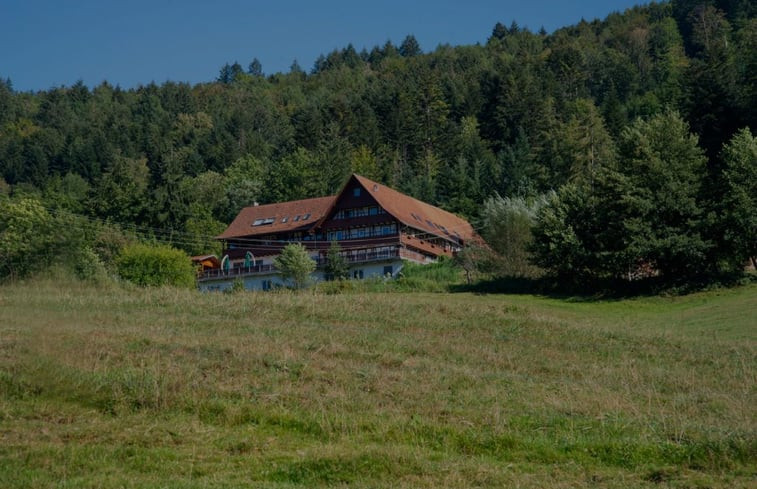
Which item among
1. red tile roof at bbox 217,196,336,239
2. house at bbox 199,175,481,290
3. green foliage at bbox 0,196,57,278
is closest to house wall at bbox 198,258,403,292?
house at bbox 199,175,481,290

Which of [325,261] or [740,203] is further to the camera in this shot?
[325,261]

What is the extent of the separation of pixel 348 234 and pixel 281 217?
24.5 feet

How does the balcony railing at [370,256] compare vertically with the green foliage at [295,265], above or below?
above

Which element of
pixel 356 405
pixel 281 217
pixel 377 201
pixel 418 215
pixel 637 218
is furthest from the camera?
pixel 281 217

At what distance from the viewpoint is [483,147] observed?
4673 inches

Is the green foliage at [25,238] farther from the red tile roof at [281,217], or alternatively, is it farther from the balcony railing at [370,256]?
the balcony railing at [370,256]

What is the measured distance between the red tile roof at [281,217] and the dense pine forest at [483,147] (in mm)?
8984

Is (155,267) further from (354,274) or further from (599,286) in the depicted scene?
(599,286)

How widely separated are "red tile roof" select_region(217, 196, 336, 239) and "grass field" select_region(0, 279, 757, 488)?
48.5 m

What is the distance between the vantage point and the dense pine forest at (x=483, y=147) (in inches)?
2066

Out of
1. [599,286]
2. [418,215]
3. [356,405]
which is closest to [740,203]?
[599,286]

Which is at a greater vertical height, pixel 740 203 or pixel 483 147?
pixel 483 147

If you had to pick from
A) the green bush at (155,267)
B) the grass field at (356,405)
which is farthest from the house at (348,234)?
the grass field at (356,405)

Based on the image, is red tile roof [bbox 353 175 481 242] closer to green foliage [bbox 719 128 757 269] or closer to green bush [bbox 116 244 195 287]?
green bush [bbox 116 244 195 287]
